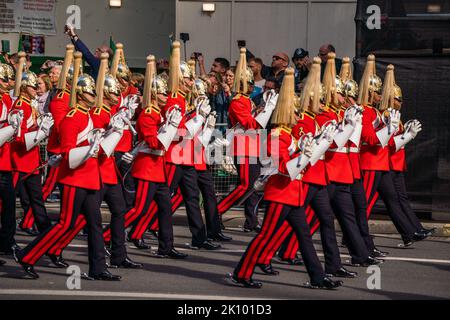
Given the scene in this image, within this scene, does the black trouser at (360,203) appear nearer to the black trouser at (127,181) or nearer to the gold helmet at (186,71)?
the gold helmet at (186,71)

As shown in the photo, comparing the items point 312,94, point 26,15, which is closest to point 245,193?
point 312,94

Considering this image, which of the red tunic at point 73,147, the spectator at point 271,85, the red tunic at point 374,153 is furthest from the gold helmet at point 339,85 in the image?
the spectator at point 271,85

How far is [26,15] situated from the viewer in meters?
23.2

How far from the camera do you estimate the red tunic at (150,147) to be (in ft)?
47.0

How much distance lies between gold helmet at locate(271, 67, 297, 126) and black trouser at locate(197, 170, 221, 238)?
3.02 meters

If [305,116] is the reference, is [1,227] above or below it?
below

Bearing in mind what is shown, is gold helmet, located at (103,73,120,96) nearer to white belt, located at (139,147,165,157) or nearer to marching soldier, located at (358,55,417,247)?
white belt, located at (139,147,165,157)

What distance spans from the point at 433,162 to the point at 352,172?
3.10 m

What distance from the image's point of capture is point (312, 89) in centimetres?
1323

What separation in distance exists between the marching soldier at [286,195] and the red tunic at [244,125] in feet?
11.1

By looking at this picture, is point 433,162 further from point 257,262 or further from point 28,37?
point 28,37
